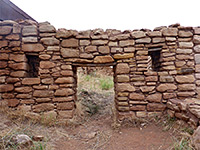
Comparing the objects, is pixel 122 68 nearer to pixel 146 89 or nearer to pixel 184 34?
pixel 146 89

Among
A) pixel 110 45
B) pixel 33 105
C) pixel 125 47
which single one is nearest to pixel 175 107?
pixel 125 47

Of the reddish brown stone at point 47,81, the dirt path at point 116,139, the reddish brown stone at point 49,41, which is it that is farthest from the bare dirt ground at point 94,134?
the reddish brown stone at point 49,41

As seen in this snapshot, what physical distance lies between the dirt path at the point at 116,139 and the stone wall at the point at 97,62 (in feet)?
1.44

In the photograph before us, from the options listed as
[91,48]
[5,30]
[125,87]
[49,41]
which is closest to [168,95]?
[125,87]

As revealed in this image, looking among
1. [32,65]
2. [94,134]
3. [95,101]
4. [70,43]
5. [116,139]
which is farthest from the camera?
[95,101]

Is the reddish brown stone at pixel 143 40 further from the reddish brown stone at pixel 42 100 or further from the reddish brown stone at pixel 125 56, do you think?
the reddish brown stone at pixel 42 100

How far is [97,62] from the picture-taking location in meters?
3.65

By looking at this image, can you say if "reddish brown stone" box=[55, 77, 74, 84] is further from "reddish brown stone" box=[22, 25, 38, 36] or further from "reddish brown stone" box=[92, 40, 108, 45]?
"reddish brown stone" box=[22, 25, 38, 36]

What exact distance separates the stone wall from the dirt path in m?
0.44

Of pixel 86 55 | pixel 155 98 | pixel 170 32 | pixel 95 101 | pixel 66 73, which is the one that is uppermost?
pixel 170 32

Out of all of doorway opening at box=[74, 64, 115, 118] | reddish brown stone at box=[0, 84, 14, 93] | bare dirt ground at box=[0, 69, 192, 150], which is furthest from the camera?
doorway opening at box=[74, 64, 115, 118]

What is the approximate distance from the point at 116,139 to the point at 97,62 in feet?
6.19

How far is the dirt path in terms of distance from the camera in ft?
8.82

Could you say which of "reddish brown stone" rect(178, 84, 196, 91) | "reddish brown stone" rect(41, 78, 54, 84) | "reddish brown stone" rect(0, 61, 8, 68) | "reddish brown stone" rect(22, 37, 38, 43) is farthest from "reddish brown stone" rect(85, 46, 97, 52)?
"reddish brown stone" rect(178, 84, 196, 91)
